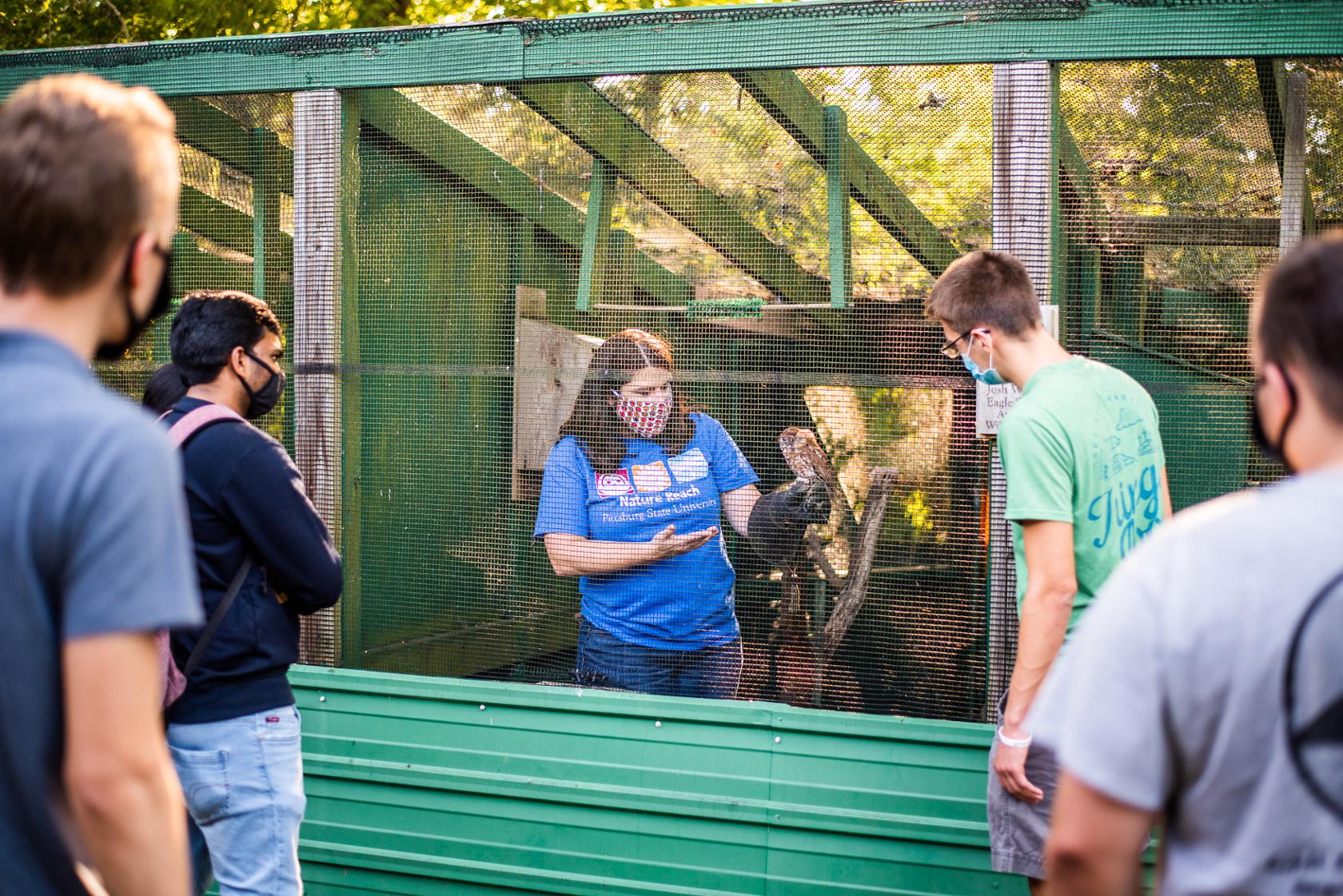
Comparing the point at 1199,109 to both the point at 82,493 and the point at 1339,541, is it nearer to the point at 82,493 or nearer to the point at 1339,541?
the point at 1339,541

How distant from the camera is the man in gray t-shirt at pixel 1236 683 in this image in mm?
1346

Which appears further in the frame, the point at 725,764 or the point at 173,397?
the point at 725,764

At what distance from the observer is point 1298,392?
1.45 meters

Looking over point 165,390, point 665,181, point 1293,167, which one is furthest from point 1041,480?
point 165,390

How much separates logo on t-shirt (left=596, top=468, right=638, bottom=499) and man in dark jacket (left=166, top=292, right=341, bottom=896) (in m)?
1.13

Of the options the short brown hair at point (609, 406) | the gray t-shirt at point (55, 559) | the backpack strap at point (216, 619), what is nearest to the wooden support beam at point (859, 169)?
the short brown hair at point (609, 406)

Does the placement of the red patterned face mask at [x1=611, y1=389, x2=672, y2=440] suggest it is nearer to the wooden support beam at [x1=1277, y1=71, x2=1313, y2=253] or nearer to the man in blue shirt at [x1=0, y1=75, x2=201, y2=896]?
the wooden support beam at [x1=1277, y1=71, x2=1313, y2=253]

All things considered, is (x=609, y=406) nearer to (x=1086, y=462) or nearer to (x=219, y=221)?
(x=1086, y=462)

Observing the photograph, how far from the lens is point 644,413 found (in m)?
3.86

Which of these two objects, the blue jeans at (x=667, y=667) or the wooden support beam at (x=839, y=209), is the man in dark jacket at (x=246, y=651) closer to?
the blue jeans at (x=667, y=667)

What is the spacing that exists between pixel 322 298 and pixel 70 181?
2.85 metres

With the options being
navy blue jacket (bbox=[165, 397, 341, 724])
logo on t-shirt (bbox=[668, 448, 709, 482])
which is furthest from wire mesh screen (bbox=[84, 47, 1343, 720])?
navy blue jacket (bbox=[165, 397, 341, 724])

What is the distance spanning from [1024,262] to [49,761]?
9.88 feet

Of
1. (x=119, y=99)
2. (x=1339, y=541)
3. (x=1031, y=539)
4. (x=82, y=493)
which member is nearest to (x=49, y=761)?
(x=82, y=493)
